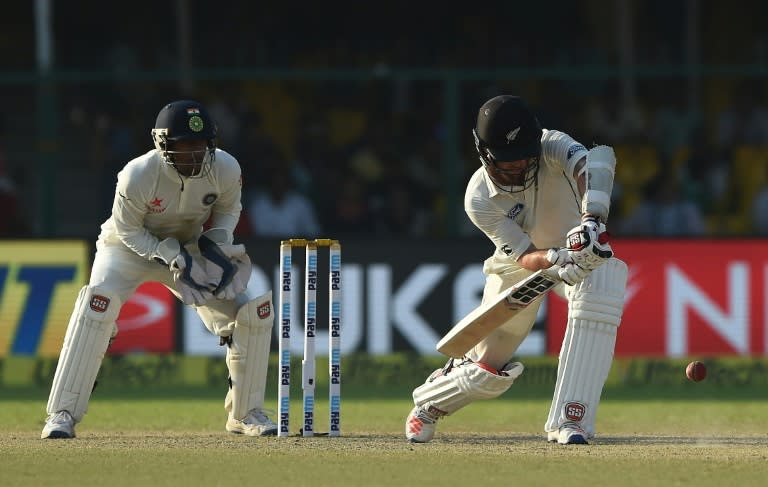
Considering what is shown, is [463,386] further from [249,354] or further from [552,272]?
[249,354]

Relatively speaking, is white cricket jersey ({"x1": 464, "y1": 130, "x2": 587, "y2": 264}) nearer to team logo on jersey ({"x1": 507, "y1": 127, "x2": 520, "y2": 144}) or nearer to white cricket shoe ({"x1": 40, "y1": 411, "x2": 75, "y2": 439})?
team logo on jersey ({"x1": 507, "y1": 127, "x2": 520, "y2": 144})

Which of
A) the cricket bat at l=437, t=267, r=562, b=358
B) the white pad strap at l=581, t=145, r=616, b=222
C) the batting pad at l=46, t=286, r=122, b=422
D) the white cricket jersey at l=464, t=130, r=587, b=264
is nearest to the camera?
the white pad strap at l=581, t=145, r=616, b=222

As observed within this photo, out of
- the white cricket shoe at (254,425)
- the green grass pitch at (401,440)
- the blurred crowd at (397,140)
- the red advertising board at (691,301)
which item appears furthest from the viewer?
the blurred crowd at (397,140)

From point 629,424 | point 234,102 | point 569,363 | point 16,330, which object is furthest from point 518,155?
point 234,102

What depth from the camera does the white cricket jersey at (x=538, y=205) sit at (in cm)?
627

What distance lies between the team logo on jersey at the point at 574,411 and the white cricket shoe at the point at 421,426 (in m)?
0.60

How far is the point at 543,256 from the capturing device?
20.0ft

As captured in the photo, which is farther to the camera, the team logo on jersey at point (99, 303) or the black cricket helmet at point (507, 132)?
the team logo on jersey at point (99, 303)

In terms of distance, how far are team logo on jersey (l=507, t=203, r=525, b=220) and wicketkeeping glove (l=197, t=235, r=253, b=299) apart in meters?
1.19

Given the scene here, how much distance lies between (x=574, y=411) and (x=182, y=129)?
2002mm

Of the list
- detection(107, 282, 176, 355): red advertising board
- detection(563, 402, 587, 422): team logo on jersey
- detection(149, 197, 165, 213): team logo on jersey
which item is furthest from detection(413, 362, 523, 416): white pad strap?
detection(107, 282, 176, 355): red advertising board

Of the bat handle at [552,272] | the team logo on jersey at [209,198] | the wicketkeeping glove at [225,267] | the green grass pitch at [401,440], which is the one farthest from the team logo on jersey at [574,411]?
the team logo on jersey at [209,198]

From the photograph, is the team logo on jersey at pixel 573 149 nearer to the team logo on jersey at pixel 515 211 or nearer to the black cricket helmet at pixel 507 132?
the black cricket helmet at pixel 507 132

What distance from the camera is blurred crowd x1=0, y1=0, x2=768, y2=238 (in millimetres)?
10195
